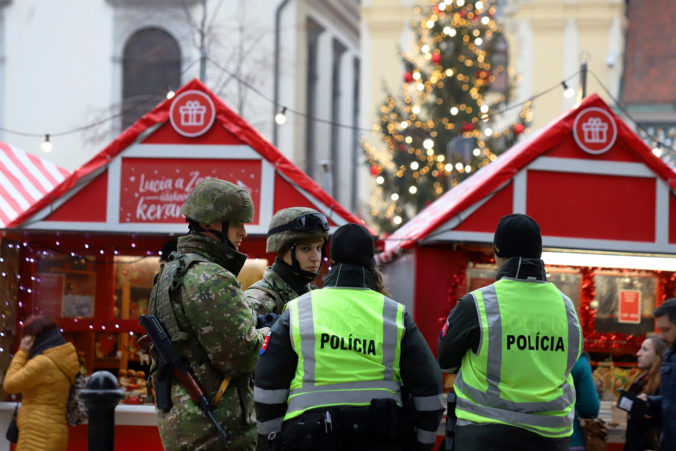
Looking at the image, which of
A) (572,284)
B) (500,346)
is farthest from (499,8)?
(500,346)

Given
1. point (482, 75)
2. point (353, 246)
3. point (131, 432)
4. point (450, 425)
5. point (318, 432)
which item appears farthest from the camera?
point (482, 75)

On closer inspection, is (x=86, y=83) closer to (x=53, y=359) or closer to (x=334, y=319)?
(x=53, y=359)

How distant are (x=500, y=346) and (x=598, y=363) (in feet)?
20.8

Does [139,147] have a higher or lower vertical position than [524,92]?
lower

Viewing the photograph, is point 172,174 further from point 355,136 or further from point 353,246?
point 355,136

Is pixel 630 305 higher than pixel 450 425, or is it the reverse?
pixel 630 305

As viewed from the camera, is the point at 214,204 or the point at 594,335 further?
the point at 594,335

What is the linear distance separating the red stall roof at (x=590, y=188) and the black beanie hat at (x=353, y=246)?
16.6 ft

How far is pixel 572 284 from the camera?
1046 cm

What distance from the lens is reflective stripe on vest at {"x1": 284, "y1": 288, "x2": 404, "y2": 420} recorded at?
3.95 m

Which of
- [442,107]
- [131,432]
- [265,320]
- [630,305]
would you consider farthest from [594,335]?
[442,107]

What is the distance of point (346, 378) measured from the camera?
13.0 ft

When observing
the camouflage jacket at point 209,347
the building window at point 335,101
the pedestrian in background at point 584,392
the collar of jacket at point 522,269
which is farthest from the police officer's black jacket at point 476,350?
the building window at point 335,101

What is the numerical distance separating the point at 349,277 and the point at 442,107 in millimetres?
17765
